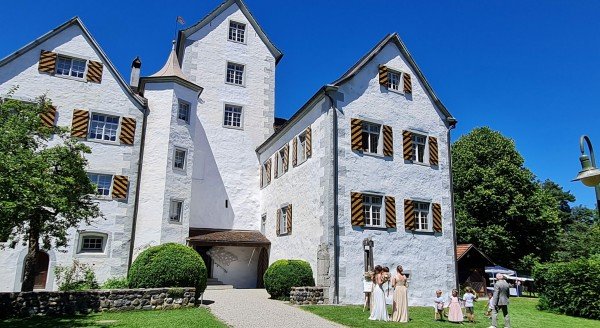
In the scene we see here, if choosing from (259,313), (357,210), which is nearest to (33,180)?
(259,313)

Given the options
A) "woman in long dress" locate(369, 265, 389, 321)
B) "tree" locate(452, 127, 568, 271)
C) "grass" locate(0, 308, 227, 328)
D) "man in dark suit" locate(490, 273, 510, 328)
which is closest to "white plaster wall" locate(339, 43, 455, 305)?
"woman in long dress" locate(369, 265, 389, 321)

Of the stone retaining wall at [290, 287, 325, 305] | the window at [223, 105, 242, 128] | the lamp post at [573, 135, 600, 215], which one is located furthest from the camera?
the window at [223, 105, 242, 128]

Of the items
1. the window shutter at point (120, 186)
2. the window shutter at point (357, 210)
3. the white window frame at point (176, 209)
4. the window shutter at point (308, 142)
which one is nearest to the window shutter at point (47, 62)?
the window shutter at point (120, 186)

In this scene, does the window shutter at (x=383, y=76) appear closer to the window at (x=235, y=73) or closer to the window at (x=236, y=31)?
the window at (x=235, y=73)

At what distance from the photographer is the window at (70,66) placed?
21.1m

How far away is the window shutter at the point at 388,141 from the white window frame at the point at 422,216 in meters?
2.68

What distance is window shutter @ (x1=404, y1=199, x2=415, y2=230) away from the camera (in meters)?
19.5

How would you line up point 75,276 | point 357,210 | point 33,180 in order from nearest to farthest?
point 33,180, point 357,210, point 75,276

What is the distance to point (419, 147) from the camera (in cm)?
2164

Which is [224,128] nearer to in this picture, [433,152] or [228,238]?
[228,238]

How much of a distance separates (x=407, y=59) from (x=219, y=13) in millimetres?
13531

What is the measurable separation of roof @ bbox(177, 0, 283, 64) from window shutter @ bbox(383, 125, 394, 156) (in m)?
12.5

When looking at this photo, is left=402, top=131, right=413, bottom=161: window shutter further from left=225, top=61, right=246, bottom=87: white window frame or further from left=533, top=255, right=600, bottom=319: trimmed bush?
left=225, top=61, right=246, bottom=87: white window frame

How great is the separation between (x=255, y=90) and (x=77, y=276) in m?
15.3
